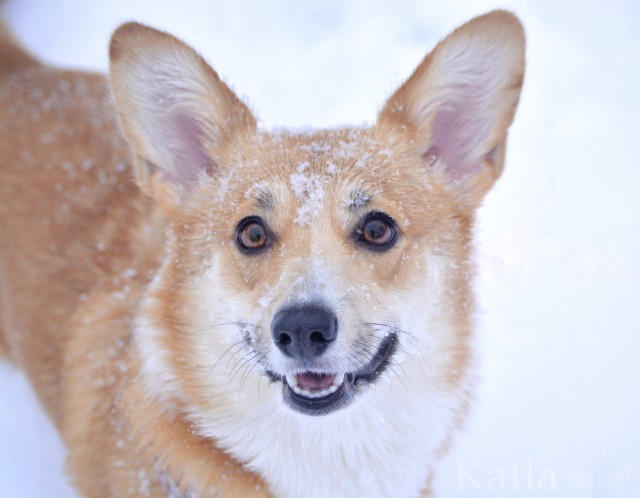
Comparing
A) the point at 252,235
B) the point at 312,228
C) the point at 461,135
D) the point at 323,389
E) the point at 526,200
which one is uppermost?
the point at 526,200

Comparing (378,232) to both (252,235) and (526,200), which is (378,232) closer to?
(252,235)

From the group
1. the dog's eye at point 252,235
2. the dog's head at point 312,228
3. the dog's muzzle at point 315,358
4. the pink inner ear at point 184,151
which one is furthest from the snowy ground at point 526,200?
the dog's eye at point 252,235

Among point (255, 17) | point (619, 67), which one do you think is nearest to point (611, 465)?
point (619, 67)

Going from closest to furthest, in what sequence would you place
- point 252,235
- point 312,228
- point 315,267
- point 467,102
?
point 315,267 < point 312,228 < point 252,235 < point 467,102

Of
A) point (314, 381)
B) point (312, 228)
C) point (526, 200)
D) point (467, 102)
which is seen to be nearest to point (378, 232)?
point (312, 228)

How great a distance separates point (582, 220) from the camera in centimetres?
372

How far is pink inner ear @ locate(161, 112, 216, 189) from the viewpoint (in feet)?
7.81

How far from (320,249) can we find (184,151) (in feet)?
2.68

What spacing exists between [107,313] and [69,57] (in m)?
2.96

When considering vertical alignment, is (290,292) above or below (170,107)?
below

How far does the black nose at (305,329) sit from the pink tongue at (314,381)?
0.15 metres

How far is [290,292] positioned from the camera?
1.83 m

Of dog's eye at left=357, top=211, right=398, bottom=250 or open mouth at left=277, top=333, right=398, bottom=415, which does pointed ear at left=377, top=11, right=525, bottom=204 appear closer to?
dog's eye at left=357, top=211, right=398, bottom=250

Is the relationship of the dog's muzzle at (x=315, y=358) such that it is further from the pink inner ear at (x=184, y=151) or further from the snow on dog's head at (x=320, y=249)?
the pink inner ear at (x=184, y=151)
